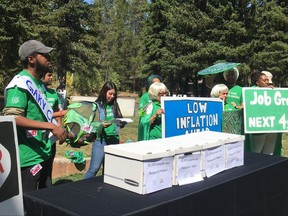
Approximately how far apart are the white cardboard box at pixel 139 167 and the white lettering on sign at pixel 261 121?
255 centimetres

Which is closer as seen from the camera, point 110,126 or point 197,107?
point 197,107

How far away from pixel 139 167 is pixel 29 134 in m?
0.97

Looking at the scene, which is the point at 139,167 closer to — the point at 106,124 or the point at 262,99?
the point at 106,124

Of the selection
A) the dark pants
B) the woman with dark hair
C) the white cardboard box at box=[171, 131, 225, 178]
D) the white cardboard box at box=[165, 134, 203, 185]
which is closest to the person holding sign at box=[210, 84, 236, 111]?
the woman with dark hair

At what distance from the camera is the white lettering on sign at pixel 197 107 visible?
12.9ft

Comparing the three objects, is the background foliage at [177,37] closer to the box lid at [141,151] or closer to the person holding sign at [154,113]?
the person holding sign at [154,113]

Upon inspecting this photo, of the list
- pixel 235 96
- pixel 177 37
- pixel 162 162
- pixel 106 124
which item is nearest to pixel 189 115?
pixel 106 124

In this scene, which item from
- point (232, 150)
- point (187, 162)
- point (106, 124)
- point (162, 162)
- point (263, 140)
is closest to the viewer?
point (162, 162)

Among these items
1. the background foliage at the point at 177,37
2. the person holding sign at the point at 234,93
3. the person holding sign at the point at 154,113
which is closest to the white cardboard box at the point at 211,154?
the person holding sign at the point at 154,113

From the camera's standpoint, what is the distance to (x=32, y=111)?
265 cm

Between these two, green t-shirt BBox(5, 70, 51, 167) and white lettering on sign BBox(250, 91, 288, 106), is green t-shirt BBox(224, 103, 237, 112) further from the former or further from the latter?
green t-shirt BBox(5, 70, 51, 167)

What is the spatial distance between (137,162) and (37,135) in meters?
0.94

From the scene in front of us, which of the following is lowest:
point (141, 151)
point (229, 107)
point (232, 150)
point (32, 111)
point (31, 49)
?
point (232, 150)

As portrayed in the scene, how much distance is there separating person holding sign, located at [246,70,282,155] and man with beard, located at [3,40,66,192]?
303cm
